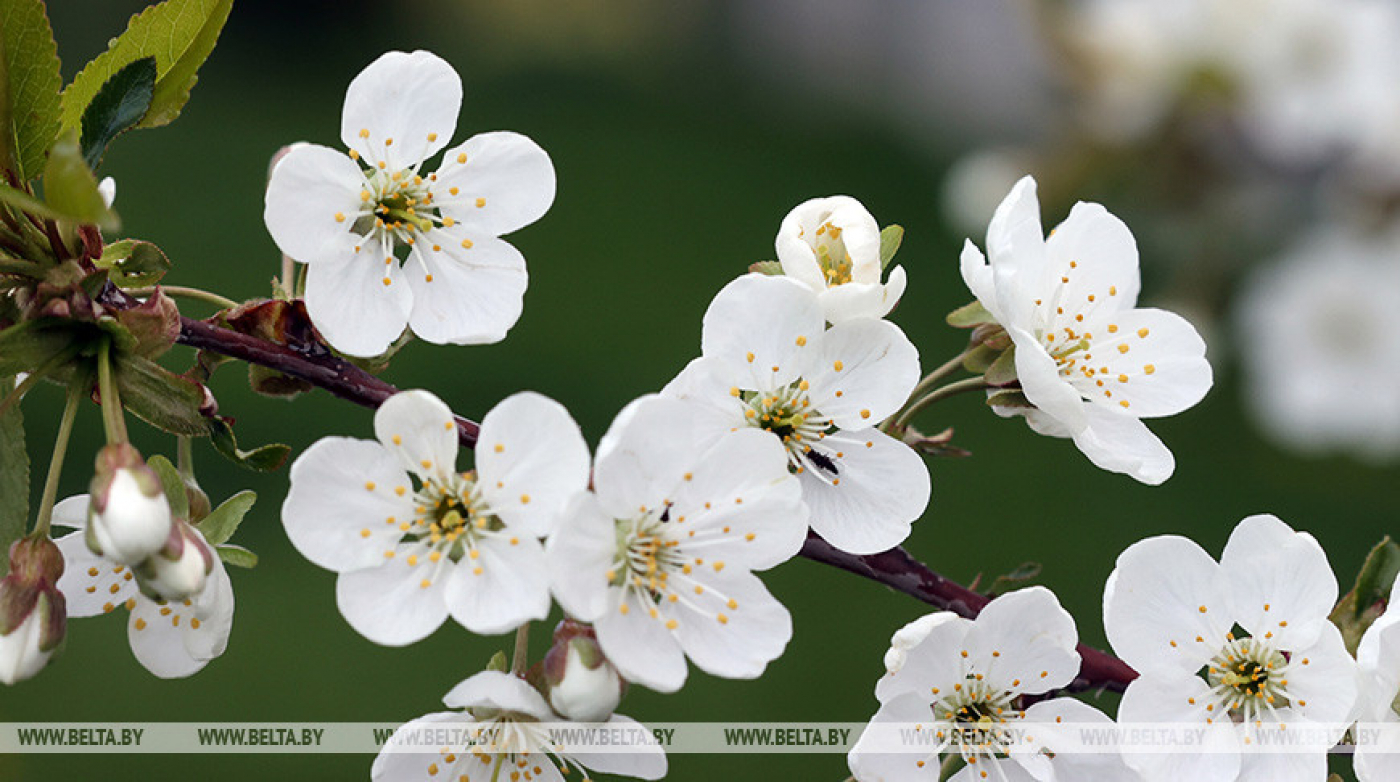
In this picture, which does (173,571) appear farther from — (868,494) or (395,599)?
(868,494)

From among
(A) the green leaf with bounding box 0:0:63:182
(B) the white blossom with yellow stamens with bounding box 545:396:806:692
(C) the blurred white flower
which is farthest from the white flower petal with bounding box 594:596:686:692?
(C) the blurred white flower

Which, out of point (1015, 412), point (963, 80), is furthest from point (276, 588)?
point (963, 80)

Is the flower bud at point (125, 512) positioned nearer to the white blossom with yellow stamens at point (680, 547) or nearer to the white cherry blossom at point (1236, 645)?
the white blossom with yellow stamens at point (680, 547)

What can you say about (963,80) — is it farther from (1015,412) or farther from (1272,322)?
(1015,412)

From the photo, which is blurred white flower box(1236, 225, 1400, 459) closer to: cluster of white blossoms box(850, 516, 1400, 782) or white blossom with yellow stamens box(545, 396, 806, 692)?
cluster of white blossoms box(850, 516, 1400, 782)

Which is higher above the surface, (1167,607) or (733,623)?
(1167,607)

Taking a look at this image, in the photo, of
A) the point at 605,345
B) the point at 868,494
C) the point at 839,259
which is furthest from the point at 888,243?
the point at 605,345
